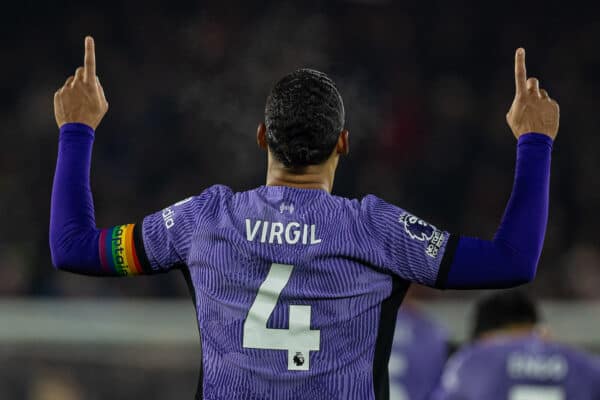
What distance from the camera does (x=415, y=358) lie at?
5086 mm

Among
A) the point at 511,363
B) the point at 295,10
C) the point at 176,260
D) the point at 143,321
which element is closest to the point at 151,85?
the point at 295,10

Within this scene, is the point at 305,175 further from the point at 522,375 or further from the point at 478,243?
the point at 522,375

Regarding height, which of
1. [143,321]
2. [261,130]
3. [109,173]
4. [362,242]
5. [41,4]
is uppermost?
[41,4]

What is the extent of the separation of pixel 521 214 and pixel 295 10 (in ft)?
29.4

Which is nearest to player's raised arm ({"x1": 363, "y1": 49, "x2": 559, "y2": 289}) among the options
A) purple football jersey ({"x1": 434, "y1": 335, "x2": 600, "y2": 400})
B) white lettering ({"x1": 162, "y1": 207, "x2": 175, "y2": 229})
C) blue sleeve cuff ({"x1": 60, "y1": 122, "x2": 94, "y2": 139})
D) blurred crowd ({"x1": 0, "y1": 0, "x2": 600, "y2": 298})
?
white lettering ({"x1": 162, "y1": 207, "x2": 175, "y2": 229})

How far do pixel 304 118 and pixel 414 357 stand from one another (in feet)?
10.6

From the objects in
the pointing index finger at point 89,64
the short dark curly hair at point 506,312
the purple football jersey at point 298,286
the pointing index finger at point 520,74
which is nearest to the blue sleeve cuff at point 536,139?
the pointing index finger at point 520,74

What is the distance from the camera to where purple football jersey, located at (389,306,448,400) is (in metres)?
5.02

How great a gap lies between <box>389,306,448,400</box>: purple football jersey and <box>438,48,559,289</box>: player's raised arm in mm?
2994

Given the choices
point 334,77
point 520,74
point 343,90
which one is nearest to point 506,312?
point 520,74

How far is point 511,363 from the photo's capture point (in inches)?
113

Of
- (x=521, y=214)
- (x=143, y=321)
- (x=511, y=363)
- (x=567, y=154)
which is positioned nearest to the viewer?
(x=521, y=214)

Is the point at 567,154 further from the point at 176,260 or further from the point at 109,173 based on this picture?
the point at 176,260

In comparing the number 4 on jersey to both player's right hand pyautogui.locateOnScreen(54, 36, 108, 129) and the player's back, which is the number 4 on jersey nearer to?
the player's back
